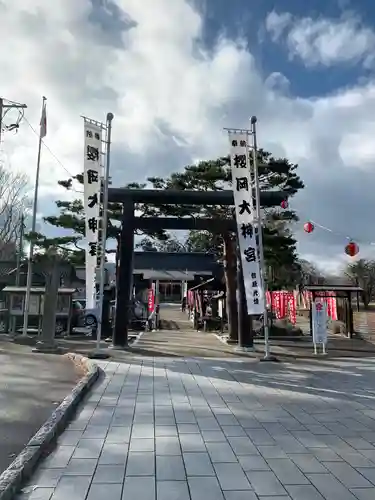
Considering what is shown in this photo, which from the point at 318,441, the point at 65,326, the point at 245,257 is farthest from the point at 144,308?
the point at 318,441

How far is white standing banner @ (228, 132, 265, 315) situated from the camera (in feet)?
44.8

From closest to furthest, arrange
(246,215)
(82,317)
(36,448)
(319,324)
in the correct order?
(36,448) → (246,215) → (319,324) → (82,317)

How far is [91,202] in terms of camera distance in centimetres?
1361

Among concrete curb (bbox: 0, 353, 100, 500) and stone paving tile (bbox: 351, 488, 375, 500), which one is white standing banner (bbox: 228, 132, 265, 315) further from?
stone paving tile (bbox: 351, 488, 375, 500)

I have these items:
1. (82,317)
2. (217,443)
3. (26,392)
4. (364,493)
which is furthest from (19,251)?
(364,493)

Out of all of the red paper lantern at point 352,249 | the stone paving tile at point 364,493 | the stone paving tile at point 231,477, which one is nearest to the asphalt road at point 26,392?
the stone paving tile at point 231,477

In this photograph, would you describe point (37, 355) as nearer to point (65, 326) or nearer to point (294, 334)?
point (65, 326)

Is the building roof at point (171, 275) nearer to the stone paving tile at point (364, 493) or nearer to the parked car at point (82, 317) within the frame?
the parked car at point (82, 317)

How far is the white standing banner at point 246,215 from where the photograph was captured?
44.8 ft

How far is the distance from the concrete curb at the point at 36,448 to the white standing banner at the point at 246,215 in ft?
21.2

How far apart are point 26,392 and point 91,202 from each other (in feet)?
20.9

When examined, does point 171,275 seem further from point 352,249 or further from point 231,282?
point 352,249

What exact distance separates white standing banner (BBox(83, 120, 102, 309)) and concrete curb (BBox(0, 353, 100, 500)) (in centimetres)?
527

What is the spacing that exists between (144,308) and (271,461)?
26.7 meters
